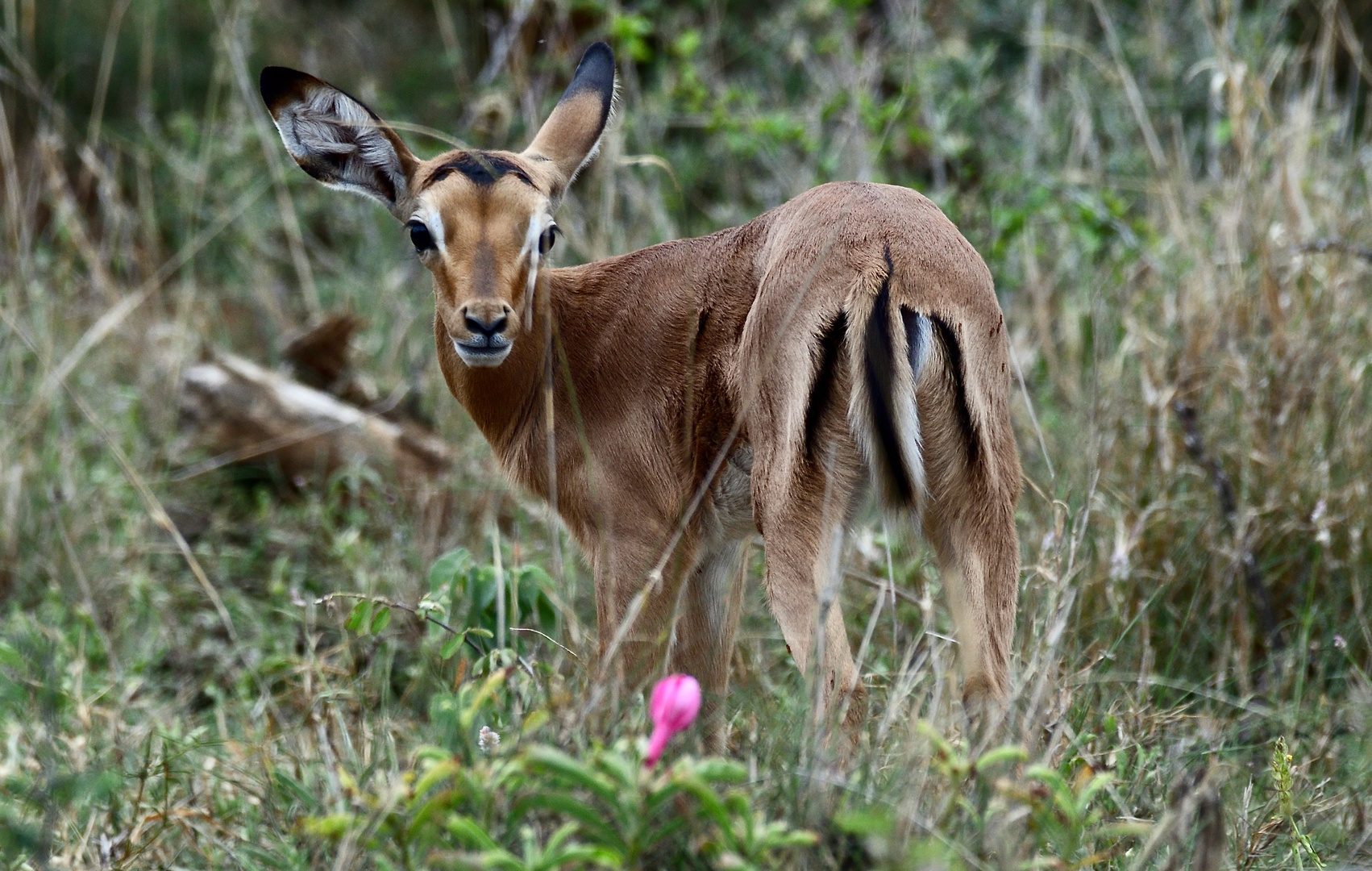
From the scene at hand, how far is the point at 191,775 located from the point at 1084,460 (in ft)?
10.6

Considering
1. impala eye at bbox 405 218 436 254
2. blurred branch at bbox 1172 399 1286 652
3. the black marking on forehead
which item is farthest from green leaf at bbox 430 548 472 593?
blurred branch at bbox 1172 399 1286 652

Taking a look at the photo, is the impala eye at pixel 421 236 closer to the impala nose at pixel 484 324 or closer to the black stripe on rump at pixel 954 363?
the impala nose at pixel 484 324

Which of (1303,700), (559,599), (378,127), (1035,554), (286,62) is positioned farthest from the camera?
(286,62)

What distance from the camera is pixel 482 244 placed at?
3.86m

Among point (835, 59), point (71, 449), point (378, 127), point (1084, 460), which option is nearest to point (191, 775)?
point (378, 127)

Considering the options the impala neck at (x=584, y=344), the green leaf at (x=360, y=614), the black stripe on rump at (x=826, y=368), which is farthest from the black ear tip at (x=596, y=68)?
the green leaf at (x=360, y=614)

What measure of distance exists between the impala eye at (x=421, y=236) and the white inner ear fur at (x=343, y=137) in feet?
1.11

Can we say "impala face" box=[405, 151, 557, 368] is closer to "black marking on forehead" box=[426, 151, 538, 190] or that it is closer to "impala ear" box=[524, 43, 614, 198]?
"black marking on forehead" box=[426, 151, 538, 190]

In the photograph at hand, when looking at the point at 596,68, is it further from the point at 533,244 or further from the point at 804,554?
the point at 804,554

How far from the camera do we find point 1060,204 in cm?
661

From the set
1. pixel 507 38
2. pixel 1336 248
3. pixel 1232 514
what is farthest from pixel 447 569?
pixel 507 38

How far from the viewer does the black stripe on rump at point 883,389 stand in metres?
3.01

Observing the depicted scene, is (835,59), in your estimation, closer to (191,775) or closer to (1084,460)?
(1084,460)

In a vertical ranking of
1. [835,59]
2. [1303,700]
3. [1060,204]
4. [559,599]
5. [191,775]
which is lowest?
[1303,700]
